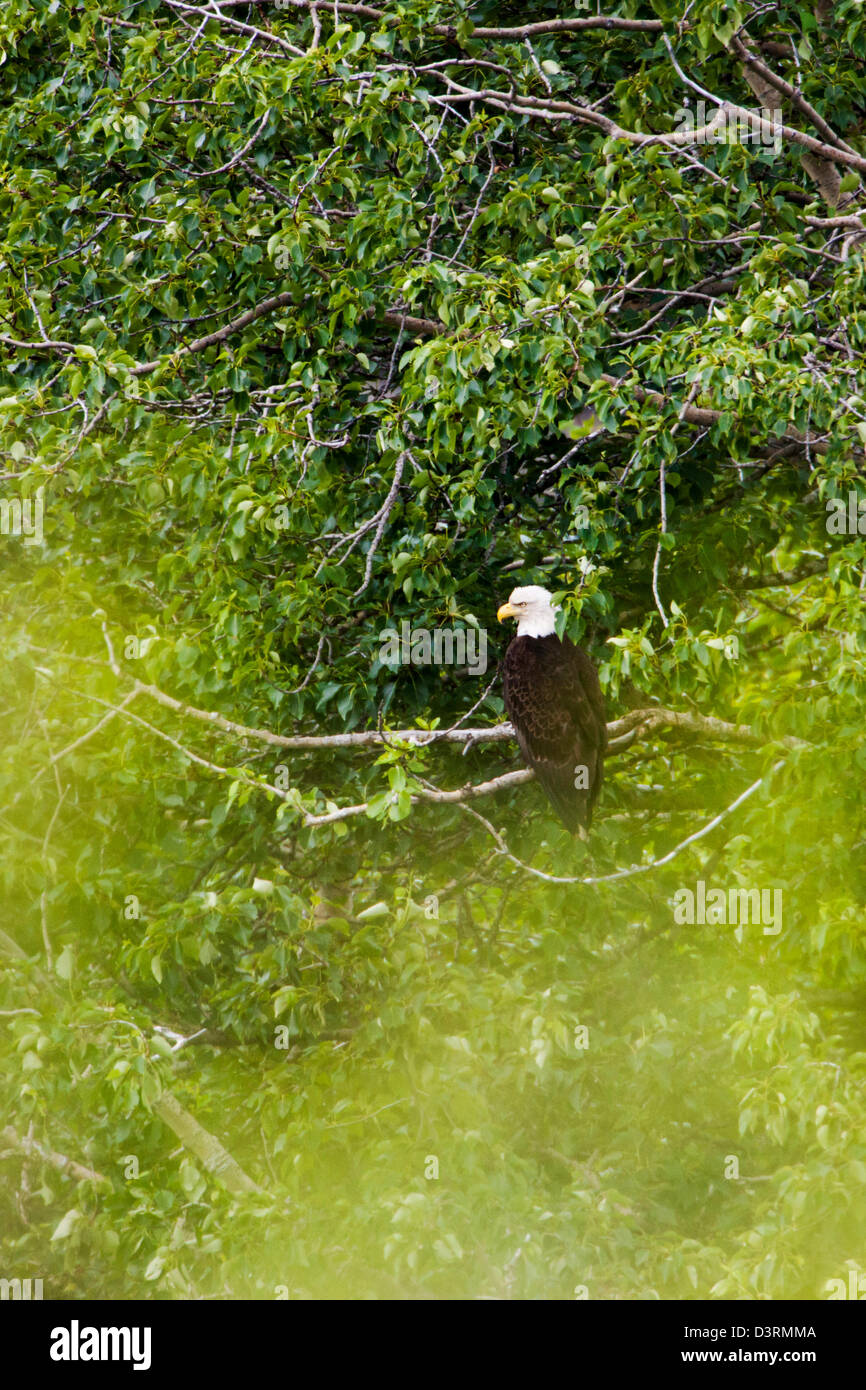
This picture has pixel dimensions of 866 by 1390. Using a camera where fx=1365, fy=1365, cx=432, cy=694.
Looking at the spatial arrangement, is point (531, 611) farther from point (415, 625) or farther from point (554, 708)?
point (415, 625)

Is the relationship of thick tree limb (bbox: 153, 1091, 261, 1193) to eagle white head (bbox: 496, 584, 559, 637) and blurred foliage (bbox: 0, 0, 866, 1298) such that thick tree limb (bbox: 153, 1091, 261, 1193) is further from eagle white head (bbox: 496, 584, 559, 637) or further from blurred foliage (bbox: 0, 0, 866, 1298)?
eagle white head (bbox: 496, 584, 559, 637)

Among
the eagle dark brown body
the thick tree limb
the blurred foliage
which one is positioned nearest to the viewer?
the blurred foliage

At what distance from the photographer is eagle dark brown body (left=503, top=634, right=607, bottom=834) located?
15.3 feet

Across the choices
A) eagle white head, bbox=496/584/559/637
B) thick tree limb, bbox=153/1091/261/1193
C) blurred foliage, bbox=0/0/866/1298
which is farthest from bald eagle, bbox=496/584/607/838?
thick tree limb, bbox=153/1091/261/1193

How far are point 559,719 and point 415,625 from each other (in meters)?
0.59

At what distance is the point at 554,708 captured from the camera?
4676mm

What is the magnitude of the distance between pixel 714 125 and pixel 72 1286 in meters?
5.14

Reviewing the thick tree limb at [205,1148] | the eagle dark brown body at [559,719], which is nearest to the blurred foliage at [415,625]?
the thick tree limb at [205,1148]

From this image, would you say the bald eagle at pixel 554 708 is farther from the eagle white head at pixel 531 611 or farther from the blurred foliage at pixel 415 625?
the blurred foliage at pixel 415 625

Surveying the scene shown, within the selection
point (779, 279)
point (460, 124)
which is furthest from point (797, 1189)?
point (460, 124)

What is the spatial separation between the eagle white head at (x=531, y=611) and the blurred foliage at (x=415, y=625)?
0.14 m

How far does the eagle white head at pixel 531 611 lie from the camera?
4.79 m

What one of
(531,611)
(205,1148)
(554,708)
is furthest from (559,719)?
(205,1148)

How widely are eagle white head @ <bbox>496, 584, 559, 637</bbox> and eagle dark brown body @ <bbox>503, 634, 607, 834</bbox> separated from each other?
0.05m
